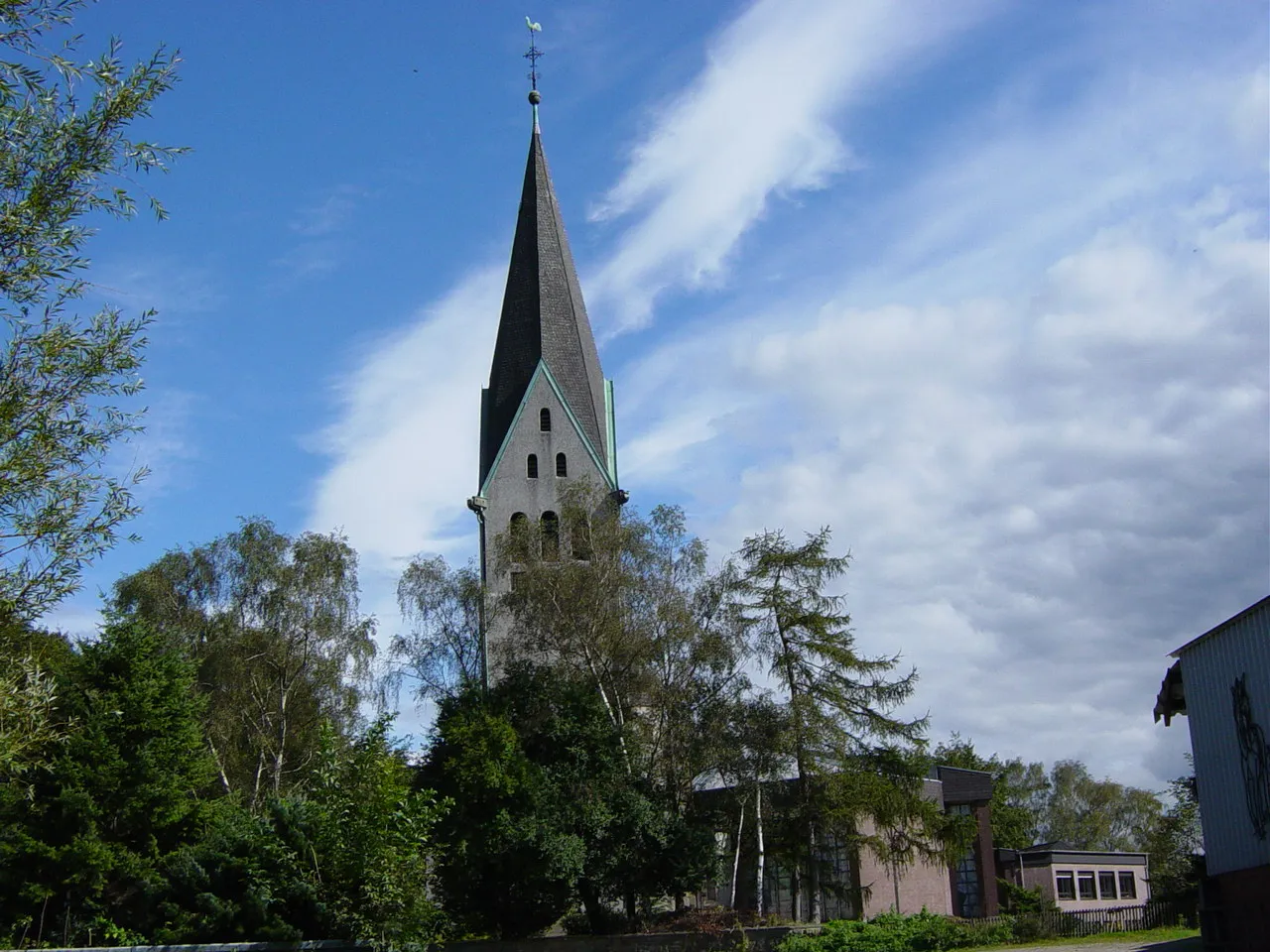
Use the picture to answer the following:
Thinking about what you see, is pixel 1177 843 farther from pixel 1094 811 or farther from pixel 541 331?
pixel 1094 811

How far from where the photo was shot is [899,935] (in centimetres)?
2791

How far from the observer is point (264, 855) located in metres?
25.6

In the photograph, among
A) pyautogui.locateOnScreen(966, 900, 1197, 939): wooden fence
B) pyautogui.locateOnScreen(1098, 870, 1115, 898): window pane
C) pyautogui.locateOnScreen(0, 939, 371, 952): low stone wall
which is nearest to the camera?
pyautogui.locateOnScreen(0, 939, 371, 952): low stone wall

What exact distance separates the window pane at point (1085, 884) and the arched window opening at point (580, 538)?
30463 mm

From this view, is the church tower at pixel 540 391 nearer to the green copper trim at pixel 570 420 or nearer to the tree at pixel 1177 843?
the green copper trim at pixel 570 420

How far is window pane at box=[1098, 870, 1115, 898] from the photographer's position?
181 feet

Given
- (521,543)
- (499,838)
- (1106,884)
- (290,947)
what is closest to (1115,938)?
(499,838)

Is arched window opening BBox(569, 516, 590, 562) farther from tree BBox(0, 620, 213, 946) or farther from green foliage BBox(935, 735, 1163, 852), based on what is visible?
green foliage BBox(935, 735, 1163, 852)

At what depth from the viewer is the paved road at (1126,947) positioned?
Answer: 24297 millimetres

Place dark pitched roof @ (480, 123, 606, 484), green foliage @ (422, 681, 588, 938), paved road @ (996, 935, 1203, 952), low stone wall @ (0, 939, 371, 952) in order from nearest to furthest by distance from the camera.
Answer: paved road @ (996, 935, 1203, 952), low stone wall @ (0, 939, 371, 952), green foliage @ (422, 681, 588, 938), dark pitched roof @ (480, 123, 606, 484)

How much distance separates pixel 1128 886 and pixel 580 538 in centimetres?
3392

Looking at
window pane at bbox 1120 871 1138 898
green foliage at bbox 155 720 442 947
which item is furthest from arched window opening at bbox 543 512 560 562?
window pane at bbox 1120 871 1138 898

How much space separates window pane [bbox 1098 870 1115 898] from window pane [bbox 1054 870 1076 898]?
1.61 m

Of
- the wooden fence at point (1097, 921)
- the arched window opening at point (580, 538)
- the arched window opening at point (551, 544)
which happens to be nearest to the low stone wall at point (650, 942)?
the wooden fence at point (1097, 921)
